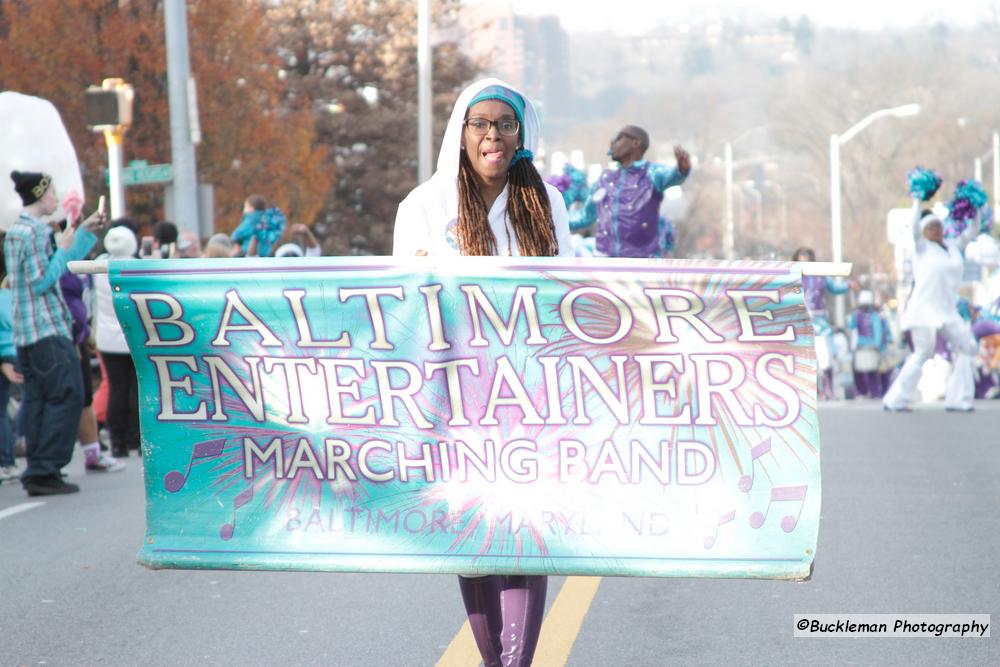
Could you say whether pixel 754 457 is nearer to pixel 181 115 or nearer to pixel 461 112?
pixel 461 112

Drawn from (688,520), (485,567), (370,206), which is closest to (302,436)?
(485,567)

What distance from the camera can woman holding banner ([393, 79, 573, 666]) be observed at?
16.6 ft

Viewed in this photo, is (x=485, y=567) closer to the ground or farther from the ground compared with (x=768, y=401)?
closer to the ground

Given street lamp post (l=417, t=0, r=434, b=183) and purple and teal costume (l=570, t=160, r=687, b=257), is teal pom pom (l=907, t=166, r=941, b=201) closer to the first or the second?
purple and teal costume (l=570, t=160, r=687, b=257)

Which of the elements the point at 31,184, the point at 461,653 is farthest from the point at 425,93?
the point at 461,653

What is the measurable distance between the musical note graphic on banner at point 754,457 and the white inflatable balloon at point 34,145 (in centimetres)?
1205

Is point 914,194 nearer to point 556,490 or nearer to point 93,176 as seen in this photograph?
point 556,490

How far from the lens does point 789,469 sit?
4.87 meters

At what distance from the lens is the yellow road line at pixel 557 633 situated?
610 cm

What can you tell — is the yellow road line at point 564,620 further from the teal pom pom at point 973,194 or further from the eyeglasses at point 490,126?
the teal pom pom at point 973,194

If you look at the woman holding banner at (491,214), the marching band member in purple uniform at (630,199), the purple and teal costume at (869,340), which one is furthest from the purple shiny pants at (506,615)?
the purple and teal costume at (869,340)

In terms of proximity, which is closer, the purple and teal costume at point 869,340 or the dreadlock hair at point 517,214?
the dreadlock hair at point 517,214

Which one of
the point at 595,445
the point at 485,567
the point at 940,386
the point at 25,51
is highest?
the point at 25,51

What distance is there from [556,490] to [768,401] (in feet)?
2.06
